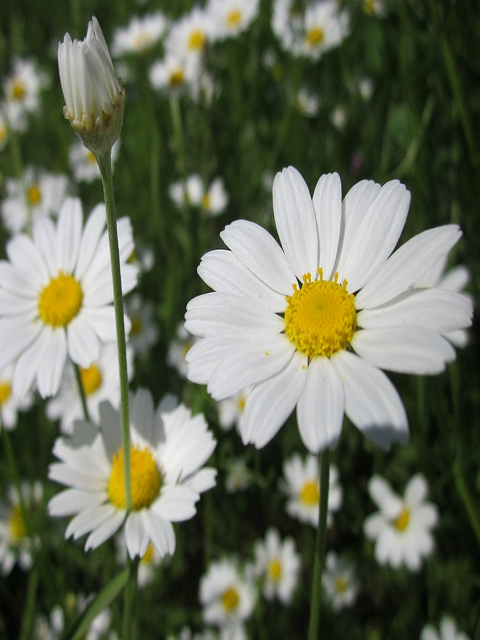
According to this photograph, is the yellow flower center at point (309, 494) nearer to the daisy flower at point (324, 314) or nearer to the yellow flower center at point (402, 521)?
the yellow flower center at point (402, 521)

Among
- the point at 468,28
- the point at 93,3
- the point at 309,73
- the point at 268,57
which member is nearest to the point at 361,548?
the point at 468,28

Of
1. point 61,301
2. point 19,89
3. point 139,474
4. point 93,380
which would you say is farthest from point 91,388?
point 19,89

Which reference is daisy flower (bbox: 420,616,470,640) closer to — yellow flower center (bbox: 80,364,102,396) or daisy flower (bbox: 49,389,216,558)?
daisy flower (bbox: 49,389,216,558)

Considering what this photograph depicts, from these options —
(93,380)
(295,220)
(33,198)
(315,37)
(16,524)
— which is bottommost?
(16,524)

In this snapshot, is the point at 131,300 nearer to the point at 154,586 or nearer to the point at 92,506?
the point at 154,586

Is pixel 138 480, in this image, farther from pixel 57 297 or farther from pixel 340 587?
pixel 340 587

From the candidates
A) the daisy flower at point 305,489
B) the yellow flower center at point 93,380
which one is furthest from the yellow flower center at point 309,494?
the yellow flower center at point 93,380

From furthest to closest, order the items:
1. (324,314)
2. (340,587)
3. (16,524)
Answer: (16,524), (340,587), (324,314)
